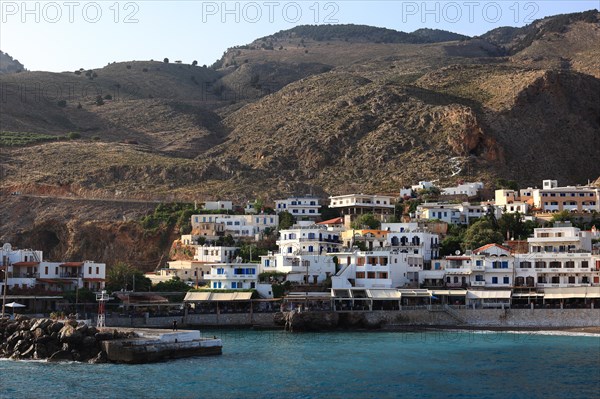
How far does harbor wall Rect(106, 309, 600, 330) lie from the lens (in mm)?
71500

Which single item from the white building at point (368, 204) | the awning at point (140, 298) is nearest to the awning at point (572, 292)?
the white building at point (368, 204)

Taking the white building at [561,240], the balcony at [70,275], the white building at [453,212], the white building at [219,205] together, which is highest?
the white building at [219,205]

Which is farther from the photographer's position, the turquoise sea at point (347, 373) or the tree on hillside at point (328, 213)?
the tree on hillside at point (328, 213)

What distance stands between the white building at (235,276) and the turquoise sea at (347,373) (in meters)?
16.4

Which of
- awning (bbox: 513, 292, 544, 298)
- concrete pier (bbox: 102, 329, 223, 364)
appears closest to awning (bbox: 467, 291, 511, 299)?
awning (bbox: 513, 292, 544, 298)

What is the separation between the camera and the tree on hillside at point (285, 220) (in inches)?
3814

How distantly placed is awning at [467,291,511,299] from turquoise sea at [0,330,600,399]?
1115 centimetres

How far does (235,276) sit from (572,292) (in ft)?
84.5

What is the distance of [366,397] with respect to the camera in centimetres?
4406

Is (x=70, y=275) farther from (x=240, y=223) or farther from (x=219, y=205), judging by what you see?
(x=219, y=205)

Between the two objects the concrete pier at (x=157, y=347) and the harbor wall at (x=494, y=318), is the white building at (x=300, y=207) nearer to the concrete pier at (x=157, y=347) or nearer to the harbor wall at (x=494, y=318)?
the harbor wall at (x=494, y=318)

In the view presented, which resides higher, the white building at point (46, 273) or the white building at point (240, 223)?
the white building at point (240, 223)

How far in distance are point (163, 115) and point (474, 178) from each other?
66.5m

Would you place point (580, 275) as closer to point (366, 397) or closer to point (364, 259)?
point (364, 259)
